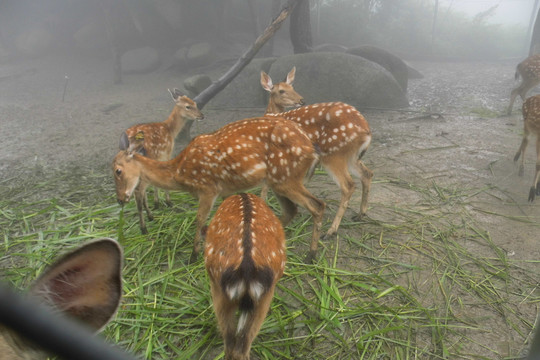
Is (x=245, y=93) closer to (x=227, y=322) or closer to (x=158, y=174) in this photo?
(x=158, y=174)

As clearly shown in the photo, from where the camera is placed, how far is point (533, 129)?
14.5 feet

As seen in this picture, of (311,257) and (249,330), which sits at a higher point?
(249,330)

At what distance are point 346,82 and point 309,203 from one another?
5.10 metres

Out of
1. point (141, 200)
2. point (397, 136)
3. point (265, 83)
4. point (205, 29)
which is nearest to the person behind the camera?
point (141, 200)

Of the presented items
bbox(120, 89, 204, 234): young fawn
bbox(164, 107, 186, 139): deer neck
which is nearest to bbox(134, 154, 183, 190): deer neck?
bbox(120, 89, 204, 234): young fawn

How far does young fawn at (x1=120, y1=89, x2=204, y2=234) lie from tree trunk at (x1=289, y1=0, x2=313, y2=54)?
198 inches

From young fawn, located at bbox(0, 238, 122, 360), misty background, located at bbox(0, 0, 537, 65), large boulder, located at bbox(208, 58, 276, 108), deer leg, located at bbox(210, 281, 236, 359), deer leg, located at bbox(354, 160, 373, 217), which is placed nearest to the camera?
young fawn, located at bbox(0, 238, 122, 360)

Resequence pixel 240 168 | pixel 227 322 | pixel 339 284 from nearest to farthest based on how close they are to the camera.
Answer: pixel 227 322 → pixel 339 284 → pixel 240 168

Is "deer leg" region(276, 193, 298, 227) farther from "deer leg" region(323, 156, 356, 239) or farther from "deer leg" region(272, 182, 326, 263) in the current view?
"deer leg" region(323, 156, 356, 239)

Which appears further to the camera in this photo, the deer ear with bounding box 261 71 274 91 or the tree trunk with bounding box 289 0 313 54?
the tree trunk with bounding box 289 0 313 54

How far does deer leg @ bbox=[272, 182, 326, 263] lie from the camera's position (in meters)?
3.20

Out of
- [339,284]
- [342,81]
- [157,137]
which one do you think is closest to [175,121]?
[157,137]

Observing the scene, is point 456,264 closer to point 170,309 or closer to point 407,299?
point 407,299

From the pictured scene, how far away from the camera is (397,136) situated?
608 cm
